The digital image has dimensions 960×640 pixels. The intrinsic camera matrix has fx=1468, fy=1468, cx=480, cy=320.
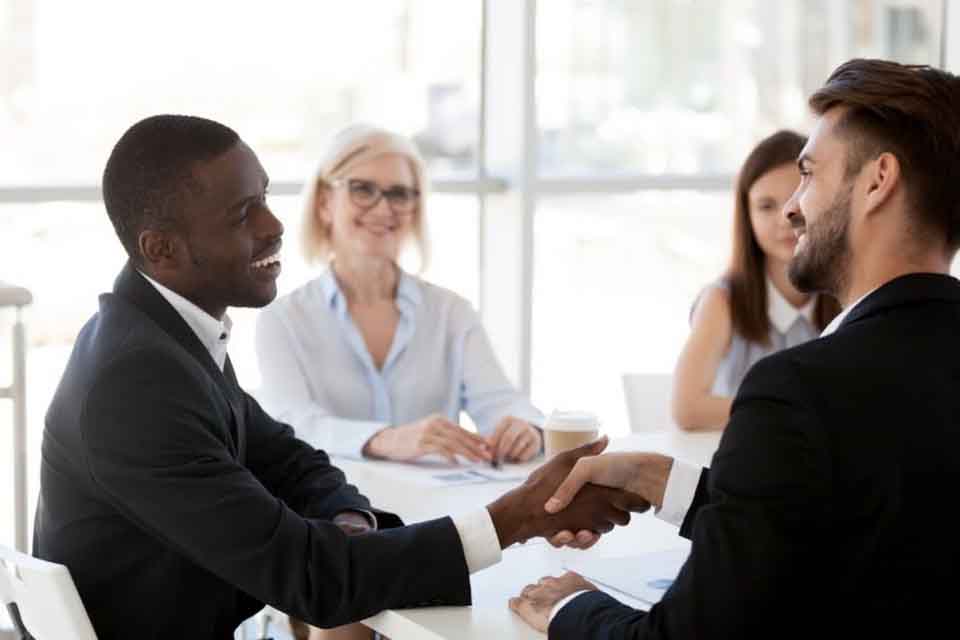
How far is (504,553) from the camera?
84.6 inches

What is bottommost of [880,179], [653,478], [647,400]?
[647,400]

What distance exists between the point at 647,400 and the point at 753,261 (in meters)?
0.43

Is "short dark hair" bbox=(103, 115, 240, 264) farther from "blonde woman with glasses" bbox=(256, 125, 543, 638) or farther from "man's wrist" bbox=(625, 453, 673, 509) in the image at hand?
"blonde woman with glasses" bbox=(256, 125, 543, 638)

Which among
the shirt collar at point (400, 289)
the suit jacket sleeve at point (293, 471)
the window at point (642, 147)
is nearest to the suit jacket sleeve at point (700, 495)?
the suit jacket sleeve at point (293, 471)

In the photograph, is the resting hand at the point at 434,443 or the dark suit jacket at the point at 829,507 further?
the resting hand at the point at 434,443

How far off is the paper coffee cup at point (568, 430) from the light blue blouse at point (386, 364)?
0.61 meters

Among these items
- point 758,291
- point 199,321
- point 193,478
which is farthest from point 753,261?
point 193,478

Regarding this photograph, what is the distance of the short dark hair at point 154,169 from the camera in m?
2.07

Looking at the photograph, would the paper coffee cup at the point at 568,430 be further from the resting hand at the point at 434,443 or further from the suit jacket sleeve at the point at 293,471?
the suit jacket sleeve at the point at 293,471

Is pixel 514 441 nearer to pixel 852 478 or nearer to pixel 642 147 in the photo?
pixel 852 478

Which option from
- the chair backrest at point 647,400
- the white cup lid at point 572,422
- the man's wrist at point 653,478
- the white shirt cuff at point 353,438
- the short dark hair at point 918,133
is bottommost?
the chair backrest at point 647,400

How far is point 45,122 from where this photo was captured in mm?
4391

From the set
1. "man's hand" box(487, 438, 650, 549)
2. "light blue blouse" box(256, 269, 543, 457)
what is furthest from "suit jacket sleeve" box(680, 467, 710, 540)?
"light blue blouse" box(256, 269, 543, 457)

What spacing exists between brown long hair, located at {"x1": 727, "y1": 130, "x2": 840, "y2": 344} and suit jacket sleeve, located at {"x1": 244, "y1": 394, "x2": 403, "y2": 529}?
1.47 metres
